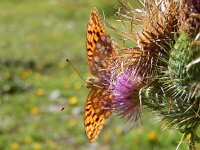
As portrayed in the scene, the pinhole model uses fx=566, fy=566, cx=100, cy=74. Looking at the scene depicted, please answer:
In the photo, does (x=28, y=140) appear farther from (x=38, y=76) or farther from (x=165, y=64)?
(x=165, y=64)

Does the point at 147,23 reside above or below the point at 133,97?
above

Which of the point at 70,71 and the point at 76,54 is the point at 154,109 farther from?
the point at 76,54

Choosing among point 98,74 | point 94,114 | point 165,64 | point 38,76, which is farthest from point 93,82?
point 38,76

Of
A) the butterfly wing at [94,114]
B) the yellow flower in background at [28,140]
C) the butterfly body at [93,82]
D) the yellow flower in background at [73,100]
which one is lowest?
the yellow flower in background at [28,140]

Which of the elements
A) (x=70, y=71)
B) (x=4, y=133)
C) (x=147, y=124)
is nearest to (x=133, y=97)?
(x=147, y=124)

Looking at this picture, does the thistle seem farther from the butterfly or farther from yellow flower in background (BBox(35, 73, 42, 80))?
yellow flower in background (BBox(35, 73, 42, 80))

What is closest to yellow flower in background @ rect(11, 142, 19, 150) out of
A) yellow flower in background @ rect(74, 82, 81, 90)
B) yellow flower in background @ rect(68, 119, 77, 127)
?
yellow flower in background @ rect(68, 119, 77, 127)

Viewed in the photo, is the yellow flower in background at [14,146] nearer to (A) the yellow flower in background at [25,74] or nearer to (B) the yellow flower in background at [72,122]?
(B) the yellow flower in background at [72,122]

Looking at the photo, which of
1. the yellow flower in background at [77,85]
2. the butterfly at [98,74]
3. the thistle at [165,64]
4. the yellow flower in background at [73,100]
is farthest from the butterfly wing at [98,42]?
the yellow flower in background at [77,85]
